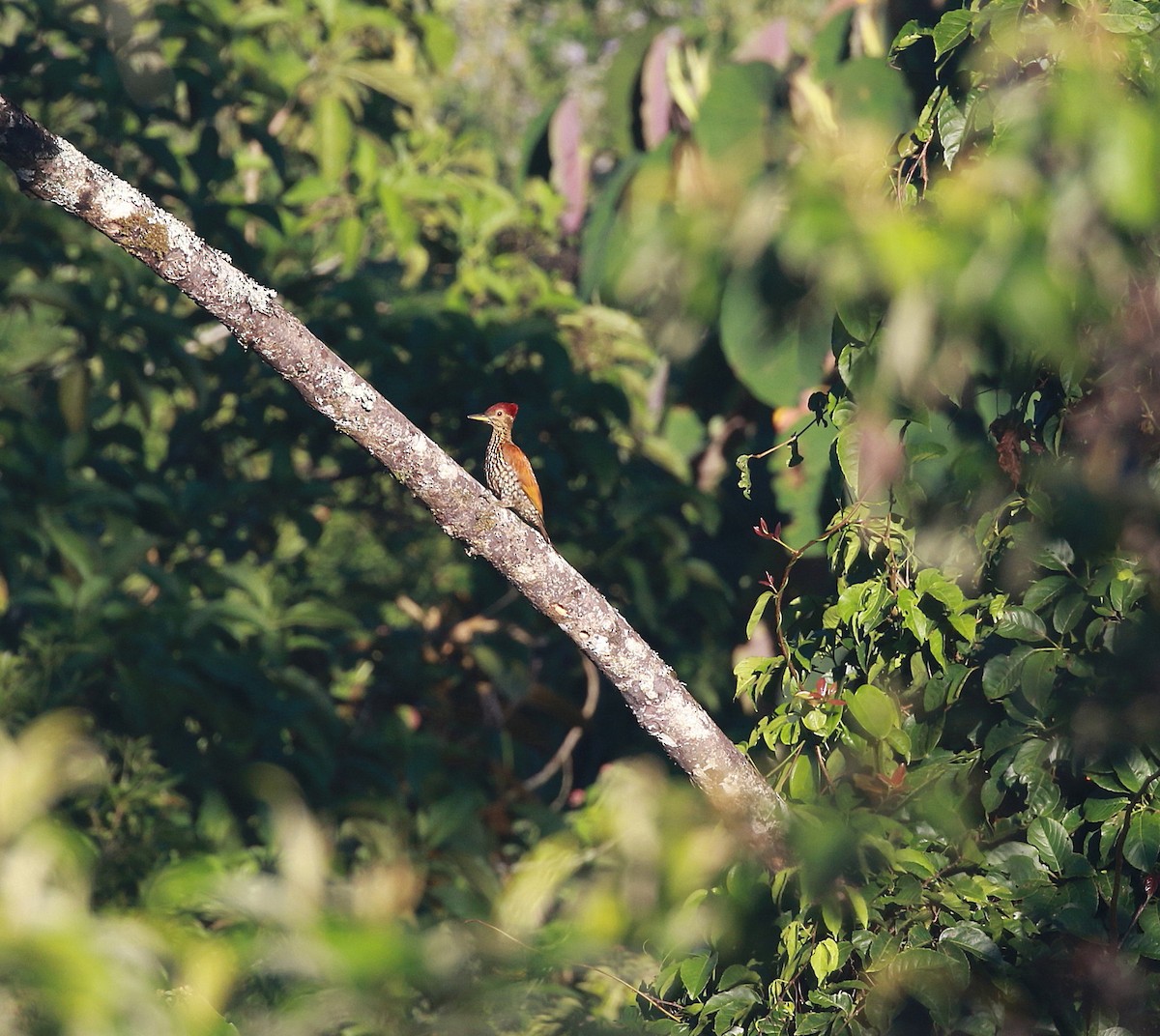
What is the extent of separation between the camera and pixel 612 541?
14.8 ft

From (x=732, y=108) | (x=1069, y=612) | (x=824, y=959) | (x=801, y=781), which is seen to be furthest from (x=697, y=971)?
(x=732, y=108)

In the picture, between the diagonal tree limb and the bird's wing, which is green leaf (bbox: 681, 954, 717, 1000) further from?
the bird's wing

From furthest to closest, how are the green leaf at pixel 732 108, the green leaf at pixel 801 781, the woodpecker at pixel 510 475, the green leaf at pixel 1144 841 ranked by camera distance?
the green leaf at pixel 732 108 < the woodpecker at pixel 510 475 < the green leaf at pixel 801 781 < the green leaf at pixel 1144 841

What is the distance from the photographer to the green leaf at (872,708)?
197cm

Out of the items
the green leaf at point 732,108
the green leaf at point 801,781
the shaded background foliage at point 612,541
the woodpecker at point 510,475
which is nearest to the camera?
the shaded background foliage at point 612,541

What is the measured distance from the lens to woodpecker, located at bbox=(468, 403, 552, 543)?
3.93 meters

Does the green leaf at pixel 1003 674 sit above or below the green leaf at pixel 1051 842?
above

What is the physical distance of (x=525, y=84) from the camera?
10672mm

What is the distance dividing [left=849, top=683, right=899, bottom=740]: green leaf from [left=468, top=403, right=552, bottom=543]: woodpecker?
6.69 feet

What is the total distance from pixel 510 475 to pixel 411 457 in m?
1.84

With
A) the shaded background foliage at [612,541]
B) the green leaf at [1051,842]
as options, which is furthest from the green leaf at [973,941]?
the green leaf at [1051,842]

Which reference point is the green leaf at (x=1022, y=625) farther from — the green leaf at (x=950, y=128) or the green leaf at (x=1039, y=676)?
the green leaf at (x=950, y=128)

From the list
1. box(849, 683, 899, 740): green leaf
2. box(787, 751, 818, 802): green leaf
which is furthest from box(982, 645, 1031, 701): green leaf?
box(787, 751, 818, 802): green leaf

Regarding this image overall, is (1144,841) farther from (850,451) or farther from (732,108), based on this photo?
(732,108)
